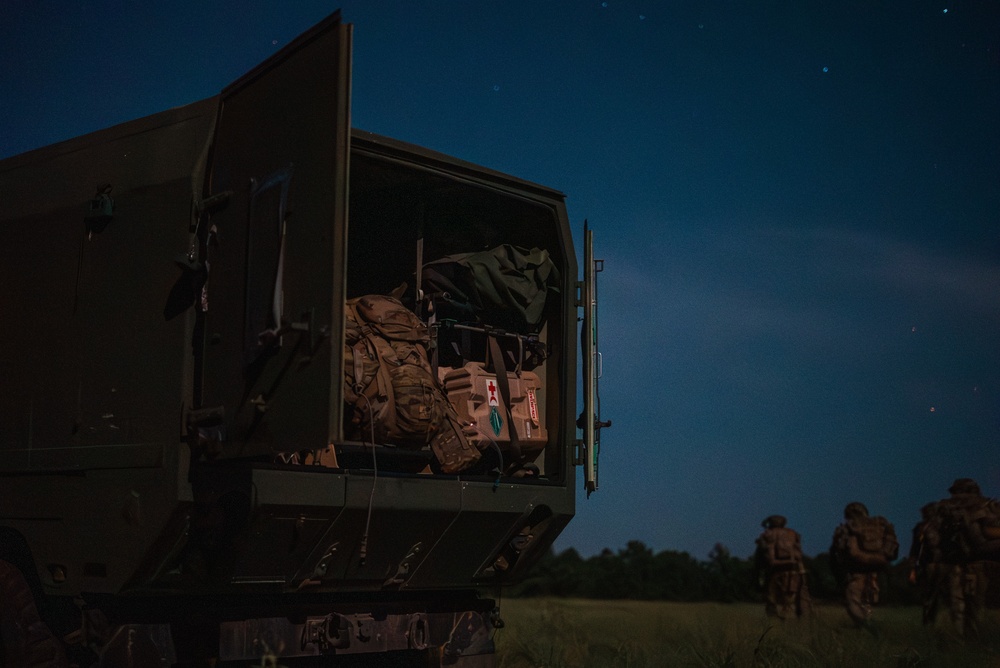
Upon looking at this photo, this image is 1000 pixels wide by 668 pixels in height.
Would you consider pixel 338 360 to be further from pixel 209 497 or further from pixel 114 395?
pixel 114 395

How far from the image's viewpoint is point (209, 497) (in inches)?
193

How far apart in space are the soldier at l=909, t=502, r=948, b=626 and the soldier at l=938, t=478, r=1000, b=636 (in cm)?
8

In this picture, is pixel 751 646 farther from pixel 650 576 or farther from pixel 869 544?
pixel 650 576

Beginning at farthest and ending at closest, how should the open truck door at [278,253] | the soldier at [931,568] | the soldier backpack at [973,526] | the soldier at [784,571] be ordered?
1. the soldier at [784,571]
2. the soldier at [931,568]
3. the soldier backpack at [973,526]
4. the open truck door at [278,253]

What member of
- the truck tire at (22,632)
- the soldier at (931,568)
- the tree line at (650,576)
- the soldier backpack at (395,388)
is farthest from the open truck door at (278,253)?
the tree line at (650,576)

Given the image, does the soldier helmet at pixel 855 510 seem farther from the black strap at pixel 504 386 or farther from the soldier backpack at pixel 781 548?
the black strap at pixel 504 386

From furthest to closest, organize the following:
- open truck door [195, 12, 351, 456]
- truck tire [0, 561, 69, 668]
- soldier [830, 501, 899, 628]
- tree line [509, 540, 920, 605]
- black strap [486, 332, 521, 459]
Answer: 1. tree line [509, 540, 920, 605]
2. soldier [830, 501, 899, 628]
3. black strap [486, 332, 521, 459]
4. truck tire [0, 561, 69, 668]
5. open truck door [195, 12, 351, 456]

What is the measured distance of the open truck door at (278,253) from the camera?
171 inches

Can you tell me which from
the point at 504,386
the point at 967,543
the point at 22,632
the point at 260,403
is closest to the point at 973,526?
the point at 967,543

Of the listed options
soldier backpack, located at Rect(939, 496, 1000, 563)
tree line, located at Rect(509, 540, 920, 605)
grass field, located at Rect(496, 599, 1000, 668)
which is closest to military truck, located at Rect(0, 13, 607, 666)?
grass field, located at Rect(496, 599, 1000, 668)

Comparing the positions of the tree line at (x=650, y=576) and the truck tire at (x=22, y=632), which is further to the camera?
the tree line at (x=650, y=576)

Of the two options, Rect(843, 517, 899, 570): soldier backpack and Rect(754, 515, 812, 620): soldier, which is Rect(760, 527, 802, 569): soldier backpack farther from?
Rect(843, 517, 899, 570): soldier backpack

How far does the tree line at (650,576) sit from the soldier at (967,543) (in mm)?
12855

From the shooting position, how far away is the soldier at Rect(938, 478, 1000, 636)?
1086 centimetres
